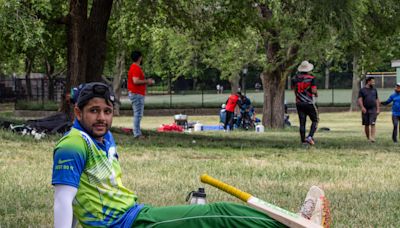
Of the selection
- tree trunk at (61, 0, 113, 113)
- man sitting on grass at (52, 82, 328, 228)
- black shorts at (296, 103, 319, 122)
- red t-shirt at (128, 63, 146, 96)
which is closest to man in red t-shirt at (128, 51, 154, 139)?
red t-shirt at (128, 63, 146, 96)

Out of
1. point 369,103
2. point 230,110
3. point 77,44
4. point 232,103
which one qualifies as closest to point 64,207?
point 77,44

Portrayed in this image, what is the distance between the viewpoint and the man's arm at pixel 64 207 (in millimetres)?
3852

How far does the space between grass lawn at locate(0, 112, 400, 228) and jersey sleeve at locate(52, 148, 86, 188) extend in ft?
6.94

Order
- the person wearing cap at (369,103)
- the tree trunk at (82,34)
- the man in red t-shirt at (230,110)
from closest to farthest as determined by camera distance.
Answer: the tree trunk at (82,34) → the person wearing cap at (369,103) → the man in red t-shirt at (230,110)

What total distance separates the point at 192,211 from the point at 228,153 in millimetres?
8161

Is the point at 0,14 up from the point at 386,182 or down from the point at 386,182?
up

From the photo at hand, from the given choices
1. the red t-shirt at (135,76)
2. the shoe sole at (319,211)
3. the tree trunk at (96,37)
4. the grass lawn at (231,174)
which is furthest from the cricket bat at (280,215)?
the tree trunk at (96,37)

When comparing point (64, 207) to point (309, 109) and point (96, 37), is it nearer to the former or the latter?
point (309, 109)

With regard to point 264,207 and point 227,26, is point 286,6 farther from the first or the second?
point 264,207

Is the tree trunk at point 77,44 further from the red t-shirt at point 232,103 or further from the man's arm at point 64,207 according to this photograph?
the man's arm at point 64,207

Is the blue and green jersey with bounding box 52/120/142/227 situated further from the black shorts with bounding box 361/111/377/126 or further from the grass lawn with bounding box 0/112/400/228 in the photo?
the black shorts with bounding box 361/111/377/126

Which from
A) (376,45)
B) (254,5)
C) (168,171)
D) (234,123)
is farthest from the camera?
(234,123)

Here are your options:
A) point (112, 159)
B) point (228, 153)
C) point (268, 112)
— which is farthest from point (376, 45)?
point (112, 159)

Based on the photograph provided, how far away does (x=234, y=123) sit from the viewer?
2861 cm
